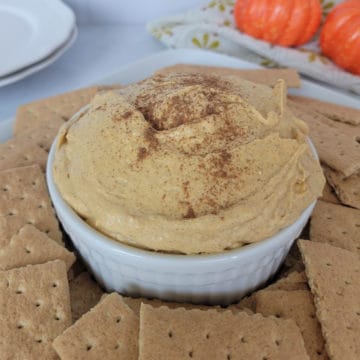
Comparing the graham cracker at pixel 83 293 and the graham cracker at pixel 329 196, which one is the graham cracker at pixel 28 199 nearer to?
the graham cracker at pixel 83 293

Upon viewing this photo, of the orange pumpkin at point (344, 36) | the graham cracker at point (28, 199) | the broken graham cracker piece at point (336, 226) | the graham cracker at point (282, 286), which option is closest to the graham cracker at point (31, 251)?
the graham cracker at point (28, 199)

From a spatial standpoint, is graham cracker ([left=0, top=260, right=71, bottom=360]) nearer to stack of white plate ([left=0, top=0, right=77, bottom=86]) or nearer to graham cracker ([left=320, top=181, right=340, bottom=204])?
graham cracker ([left=320, top=181, right=340, bottom=204])

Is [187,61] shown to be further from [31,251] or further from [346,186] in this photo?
[31,251]

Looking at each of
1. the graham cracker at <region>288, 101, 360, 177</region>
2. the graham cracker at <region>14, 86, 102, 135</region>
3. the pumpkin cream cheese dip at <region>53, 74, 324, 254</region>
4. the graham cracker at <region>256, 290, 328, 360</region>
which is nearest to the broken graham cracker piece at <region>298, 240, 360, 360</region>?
the graham cracker at <region>256, 290, 328, 360</region>

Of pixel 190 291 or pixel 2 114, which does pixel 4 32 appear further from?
pixel 190 291

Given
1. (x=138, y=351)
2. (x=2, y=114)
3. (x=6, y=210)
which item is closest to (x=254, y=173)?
(x=138, y=351)
